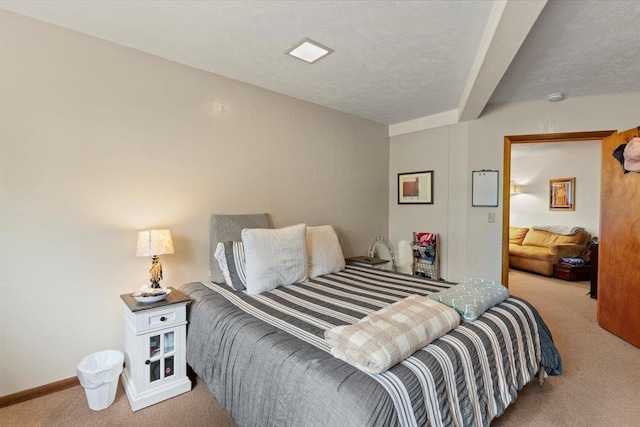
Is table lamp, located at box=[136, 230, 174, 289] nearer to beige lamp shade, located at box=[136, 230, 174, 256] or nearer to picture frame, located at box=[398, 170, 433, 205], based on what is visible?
beige lamp shade, located at box=[136, 230, 174, 256]

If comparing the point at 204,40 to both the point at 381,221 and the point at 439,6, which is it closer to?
the point at 439,6

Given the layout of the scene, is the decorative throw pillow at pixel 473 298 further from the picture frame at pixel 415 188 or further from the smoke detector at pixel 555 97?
the smoke detector at pixel 555 97

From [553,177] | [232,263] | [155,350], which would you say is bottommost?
[155,350]

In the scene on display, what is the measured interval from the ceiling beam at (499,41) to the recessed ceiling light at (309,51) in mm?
1054

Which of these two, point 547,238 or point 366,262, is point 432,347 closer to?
point 366,262

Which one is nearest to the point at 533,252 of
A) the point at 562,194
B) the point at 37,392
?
the point at 562,194

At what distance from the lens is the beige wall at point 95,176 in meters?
1.89

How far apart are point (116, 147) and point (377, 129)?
10.1ft

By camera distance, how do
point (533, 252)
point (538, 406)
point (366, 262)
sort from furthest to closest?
point (533, 252) → point (366, 262) → point (538, 406)

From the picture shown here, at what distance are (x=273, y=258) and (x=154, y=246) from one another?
84cm

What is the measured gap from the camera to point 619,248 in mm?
2959

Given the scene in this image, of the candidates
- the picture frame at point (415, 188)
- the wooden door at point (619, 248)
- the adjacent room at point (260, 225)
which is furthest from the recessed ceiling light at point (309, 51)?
the wooden door at point (619, 248)

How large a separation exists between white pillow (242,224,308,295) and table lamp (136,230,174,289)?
0.55m

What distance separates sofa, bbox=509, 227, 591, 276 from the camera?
17.8ft
